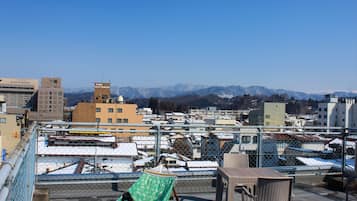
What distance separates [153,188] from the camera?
3.62 meters

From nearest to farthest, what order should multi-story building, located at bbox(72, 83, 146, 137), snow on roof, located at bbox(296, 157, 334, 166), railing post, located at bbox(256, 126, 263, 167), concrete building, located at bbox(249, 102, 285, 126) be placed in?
railing post, located at bbox(256, 126, 263, 167) → snow on roof, located at bbox(296, 157, 334, 166) → multi-story building, located at bbox(72, 83, 146, 137) → concrete building, located at bbox(249, 102, 285, 126)

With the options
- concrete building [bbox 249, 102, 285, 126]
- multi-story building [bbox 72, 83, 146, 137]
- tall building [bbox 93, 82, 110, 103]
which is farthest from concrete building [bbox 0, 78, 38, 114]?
concrete building [bbox 249, 102, 285, 126]

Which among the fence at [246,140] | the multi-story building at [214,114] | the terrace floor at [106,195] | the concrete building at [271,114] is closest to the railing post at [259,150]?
the fence at [246,140]

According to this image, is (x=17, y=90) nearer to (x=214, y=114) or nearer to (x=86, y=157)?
(x=214, y=114)

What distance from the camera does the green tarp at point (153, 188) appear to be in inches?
138

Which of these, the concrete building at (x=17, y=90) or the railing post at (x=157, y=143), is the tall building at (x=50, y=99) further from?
the railing post at (x=157, y=143)

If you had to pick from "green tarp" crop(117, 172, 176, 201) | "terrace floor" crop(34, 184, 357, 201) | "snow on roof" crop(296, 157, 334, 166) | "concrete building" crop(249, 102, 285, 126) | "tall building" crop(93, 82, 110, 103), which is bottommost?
"concrete building" crop(249, 102, 285, 126)

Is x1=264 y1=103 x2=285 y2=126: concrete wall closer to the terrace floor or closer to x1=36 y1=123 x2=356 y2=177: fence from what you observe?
x1=36 y1=123 x2=356 y2=177: fence

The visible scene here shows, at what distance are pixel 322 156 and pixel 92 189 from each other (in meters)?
6.03

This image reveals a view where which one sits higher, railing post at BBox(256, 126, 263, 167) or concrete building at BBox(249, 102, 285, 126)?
railing post at BBox(256, 126, 263, 167)

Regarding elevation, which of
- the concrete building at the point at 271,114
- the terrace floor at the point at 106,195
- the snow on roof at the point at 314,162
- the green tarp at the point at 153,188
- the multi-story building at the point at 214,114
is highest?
the green tarp at the point at 153,188

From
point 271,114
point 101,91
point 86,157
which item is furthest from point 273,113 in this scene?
point 86,157

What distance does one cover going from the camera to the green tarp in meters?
3.51

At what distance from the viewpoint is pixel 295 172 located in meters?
5.88
